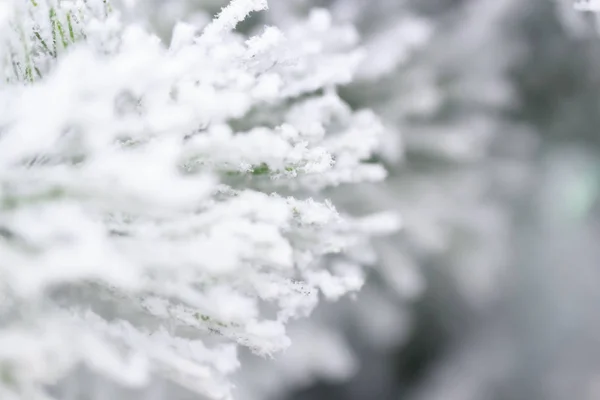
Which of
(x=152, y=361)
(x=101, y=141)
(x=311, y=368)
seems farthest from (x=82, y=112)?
(x=311, y=368)

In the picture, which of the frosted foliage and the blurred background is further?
the blurred background

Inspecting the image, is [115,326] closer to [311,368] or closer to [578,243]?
[311,368]

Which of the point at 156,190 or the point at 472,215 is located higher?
the point at 472,215

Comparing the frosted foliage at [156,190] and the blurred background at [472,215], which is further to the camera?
the blurred background at [472,215]
